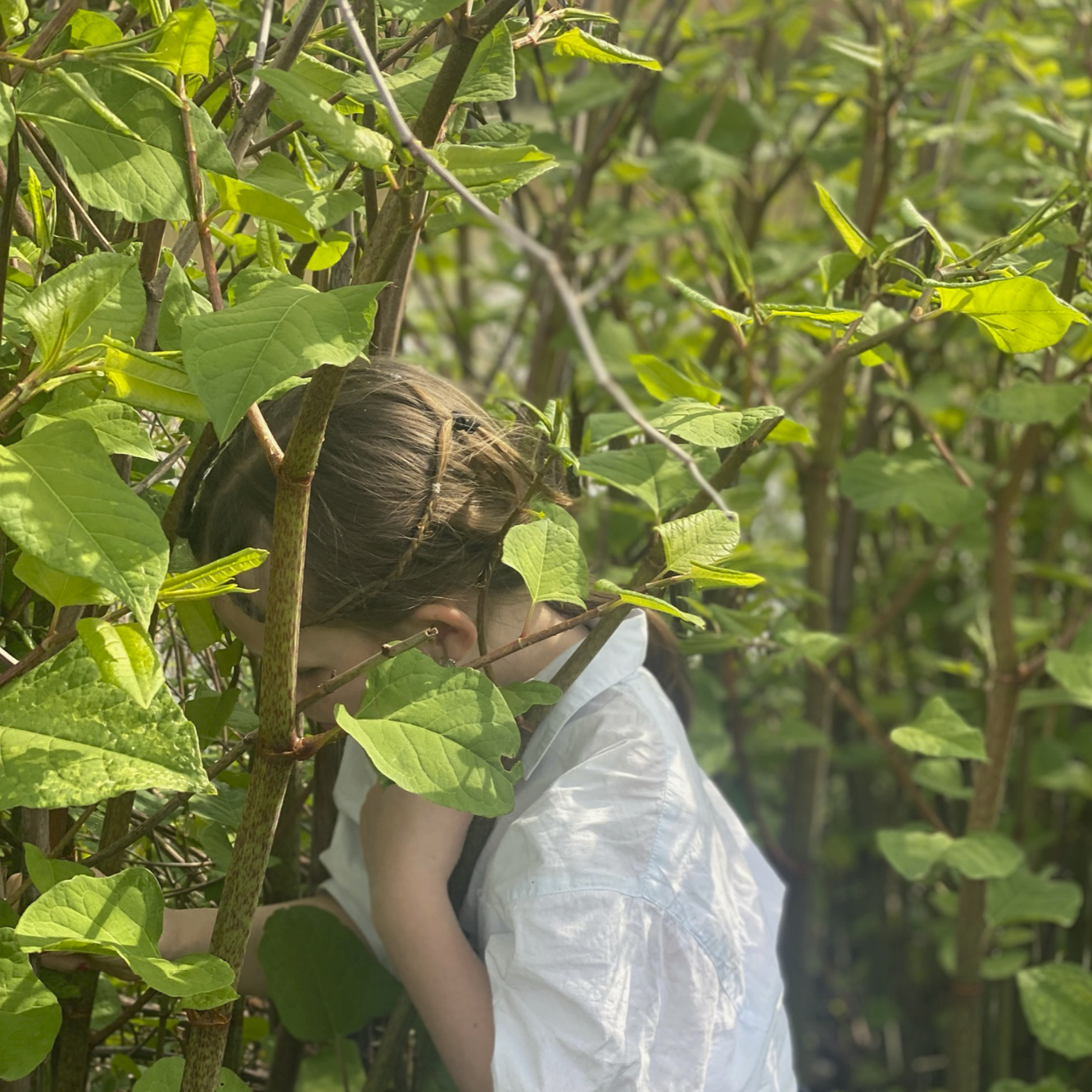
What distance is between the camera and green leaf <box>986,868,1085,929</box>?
4.05 ft

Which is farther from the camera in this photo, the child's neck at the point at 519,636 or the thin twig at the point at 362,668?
the child's neck at the point at 519,636

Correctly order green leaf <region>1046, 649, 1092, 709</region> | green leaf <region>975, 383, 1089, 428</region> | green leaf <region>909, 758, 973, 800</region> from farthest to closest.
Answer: green leaf <region>909, 758, 973, 800</region> < green leaf <region>1046, 649, 1092, 709</region> < green leaf <region>975, 383, 1089, 428</region>

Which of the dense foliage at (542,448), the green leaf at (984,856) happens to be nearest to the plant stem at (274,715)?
the dense foliage at (542,448)

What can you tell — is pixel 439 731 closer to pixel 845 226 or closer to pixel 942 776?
pixel 845 226

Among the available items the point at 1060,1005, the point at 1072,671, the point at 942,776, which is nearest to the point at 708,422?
the point at 1072,671

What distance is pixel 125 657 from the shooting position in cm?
48

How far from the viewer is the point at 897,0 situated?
5.52ft

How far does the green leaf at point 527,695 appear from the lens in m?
0.65

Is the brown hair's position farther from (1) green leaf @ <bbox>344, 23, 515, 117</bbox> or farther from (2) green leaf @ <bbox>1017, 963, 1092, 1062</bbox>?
(2) green leaf @ <bbox>1017, 963, 1092, 1062</bbox>

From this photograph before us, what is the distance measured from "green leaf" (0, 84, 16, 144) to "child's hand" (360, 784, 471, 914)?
0.51m

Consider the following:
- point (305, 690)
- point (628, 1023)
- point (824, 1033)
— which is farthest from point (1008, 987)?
point (305, 690)

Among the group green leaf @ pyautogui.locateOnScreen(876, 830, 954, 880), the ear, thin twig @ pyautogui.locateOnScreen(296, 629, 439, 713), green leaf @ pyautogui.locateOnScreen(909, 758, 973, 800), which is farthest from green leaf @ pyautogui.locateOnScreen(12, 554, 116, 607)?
green leaf @ pyautogui.locateOnScreen(909, 758, 973, 800)

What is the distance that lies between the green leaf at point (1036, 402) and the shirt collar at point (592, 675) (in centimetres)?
36

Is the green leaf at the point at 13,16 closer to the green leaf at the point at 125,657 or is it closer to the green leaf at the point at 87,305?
the green leaf at the point at 87,305
